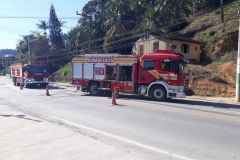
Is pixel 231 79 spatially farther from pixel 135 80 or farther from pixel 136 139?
pixel 136 139

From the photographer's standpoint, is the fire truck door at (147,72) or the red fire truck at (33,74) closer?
the fire truck door at (147,72)

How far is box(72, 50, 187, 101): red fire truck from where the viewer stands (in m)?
15.0

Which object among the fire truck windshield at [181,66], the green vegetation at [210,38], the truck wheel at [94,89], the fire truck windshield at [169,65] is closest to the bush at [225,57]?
the green vegetation at [210,38]

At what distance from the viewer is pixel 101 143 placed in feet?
20.7

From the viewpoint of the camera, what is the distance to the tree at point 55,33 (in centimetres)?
6361

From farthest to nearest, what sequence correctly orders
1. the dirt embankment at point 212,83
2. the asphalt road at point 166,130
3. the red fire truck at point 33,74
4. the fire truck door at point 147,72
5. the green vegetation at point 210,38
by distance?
the green vegetation at point 210,38 → the red fire truck at point 33,74 → the dirt embankment at point 212,83 → the fire truck door at point 147,72 → the asphalt road at point 166,130

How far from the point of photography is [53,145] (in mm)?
6102

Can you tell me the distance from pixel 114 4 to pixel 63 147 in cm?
4400

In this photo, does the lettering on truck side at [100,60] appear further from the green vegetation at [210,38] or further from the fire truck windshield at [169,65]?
the green vegetation at [210,38]

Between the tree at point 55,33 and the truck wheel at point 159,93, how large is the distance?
50944 mm

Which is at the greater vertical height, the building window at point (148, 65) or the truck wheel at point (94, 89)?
the building window at point (148, 65)

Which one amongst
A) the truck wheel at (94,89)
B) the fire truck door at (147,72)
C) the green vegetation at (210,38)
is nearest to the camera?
the fire truck door at (147,72)

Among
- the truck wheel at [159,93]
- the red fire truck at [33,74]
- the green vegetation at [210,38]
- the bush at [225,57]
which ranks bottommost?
the truck wheel at [159,93]

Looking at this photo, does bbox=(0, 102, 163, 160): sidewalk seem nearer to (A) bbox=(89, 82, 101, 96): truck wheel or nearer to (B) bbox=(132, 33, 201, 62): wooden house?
(A) bbox=(89, 82, 101, 96): truck wheel
